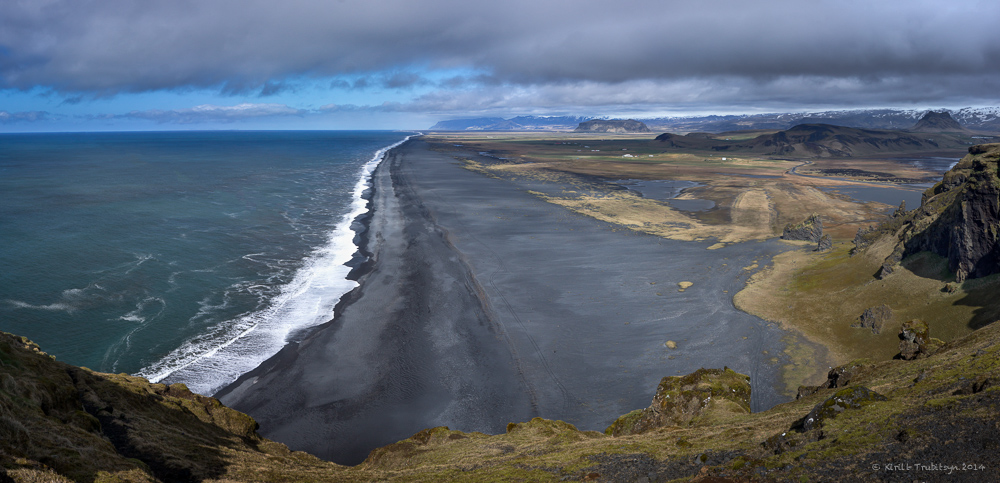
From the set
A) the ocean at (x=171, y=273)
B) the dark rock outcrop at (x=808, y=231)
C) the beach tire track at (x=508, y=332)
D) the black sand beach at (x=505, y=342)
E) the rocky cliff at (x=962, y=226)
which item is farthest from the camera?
the dark rock outcrop at (x=808, y=231)

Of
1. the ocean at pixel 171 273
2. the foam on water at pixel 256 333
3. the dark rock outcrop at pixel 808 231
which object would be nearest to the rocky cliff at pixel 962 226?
the dark rock outcrop at pixel 808 231

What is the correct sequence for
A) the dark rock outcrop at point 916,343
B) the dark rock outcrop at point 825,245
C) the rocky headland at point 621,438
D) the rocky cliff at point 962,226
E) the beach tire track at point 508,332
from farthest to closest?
the dark rock outcrop at point 825,245
the rocky cliff at point 962,226
the beach tire track at point 508,332
the dark rock outcrop at point 916,343
the rocky headland at point 621,438

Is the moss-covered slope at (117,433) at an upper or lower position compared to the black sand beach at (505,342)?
upper

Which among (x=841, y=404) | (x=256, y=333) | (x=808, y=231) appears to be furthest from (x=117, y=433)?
(x=808, y=231)

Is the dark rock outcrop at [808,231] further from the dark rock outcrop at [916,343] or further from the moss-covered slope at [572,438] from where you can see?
the moss-covered slope at [572,438]

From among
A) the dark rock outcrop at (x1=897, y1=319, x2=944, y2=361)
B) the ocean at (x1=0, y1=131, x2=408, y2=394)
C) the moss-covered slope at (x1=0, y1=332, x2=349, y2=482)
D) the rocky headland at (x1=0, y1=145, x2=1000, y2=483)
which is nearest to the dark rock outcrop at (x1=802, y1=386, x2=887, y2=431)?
the rocky headland at (x1=0, y1=145, x2=1000, y2=483)

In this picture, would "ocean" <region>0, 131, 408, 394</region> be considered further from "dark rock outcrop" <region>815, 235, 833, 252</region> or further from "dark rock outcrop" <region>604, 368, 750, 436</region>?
"dark rock outcrop" <region>815, 235, 833, 252</region>
